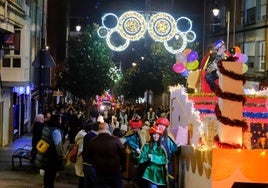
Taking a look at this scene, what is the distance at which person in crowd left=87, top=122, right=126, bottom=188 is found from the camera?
10289 mm

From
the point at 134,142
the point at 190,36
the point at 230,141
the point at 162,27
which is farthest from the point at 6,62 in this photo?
the point at 230,141

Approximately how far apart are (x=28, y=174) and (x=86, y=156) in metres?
7.02

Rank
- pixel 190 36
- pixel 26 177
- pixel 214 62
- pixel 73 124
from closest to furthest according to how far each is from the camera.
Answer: pixel 214 62
pixel 26 177
pixel 190 36
pixel 73 124

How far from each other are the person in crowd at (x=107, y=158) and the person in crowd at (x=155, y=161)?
155 centimetres

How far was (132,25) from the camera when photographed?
2059 cm

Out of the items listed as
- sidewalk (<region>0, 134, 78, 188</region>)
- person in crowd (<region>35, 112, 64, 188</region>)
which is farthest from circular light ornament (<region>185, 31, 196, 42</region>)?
person in crowd (<region>35, 112, 64, 188</region>)

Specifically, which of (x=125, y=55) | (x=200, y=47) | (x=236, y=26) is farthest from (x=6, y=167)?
(x=125, y=55)

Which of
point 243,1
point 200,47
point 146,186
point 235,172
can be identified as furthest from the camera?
point 200,47

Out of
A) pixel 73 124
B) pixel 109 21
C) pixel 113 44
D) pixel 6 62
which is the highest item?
pixel 109 21

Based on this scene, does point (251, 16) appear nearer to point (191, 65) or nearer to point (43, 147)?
point (191, 65)

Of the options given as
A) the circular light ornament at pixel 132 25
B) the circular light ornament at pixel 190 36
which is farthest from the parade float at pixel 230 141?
the circular light ornament at pixel 190 36

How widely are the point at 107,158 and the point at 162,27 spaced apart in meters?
11.3

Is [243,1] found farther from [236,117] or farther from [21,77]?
[236,117]

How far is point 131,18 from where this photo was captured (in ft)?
67.6
